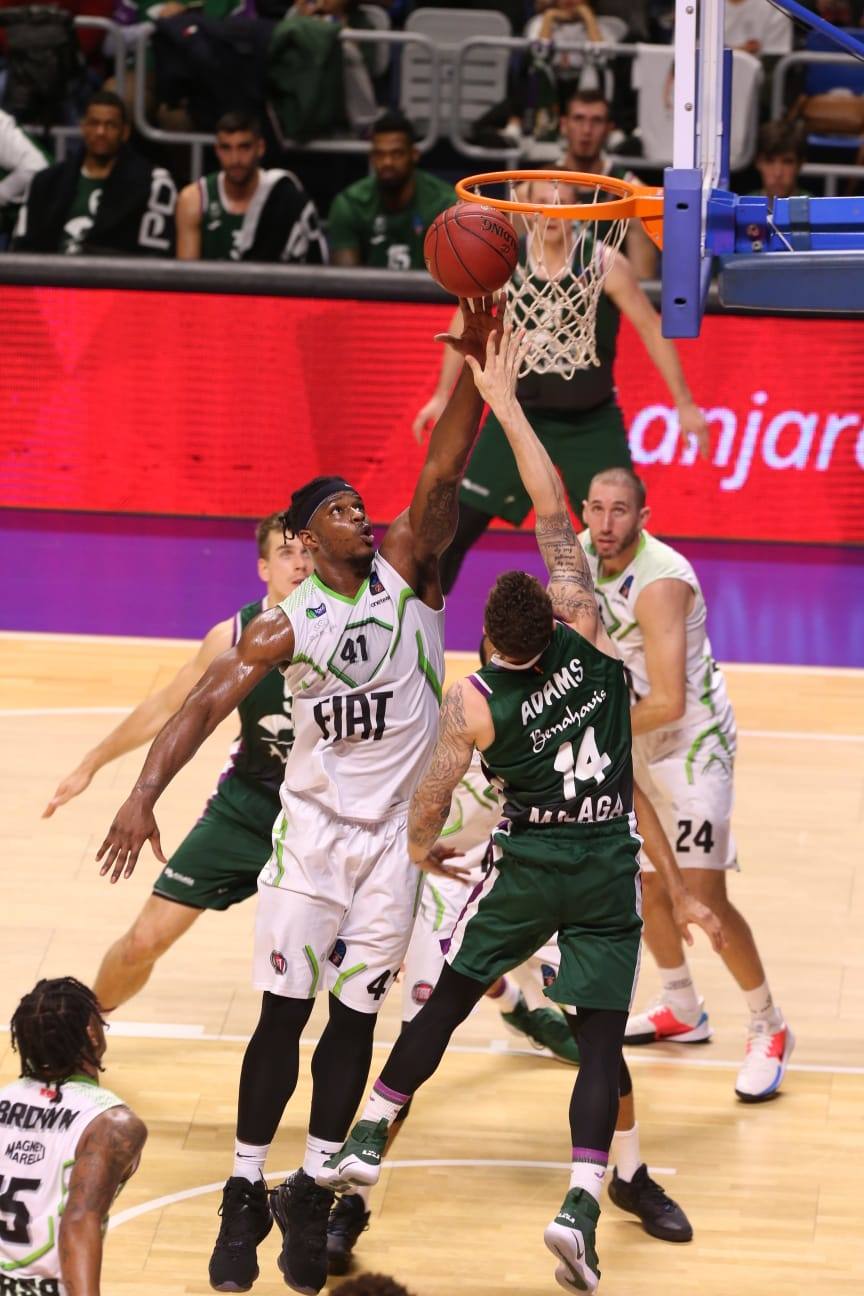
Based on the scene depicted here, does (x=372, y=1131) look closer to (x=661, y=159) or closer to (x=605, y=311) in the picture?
(x=605, y=311)

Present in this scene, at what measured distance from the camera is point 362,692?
6145 mm

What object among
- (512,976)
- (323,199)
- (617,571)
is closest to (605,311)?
(617,571)

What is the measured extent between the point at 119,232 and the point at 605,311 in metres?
4.71

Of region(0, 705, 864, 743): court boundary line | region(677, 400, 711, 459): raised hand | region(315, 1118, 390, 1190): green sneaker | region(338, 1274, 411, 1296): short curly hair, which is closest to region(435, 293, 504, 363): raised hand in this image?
region(315, 1118, 390, 1190): green sneaker

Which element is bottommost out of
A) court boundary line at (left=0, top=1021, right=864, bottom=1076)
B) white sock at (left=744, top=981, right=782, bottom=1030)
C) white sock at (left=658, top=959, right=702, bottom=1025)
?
court boundary line at (left=0, top=1021, right=864, bottom=1076)

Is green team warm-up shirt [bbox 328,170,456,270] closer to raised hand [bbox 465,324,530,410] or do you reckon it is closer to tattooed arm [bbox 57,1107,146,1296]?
raised hand [bbox 465,324,530,410]

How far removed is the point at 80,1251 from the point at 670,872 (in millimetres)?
2459

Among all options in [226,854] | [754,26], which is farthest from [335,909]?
[754,26]

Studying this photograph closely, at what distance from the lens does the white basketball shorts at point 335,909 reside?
20.1ft

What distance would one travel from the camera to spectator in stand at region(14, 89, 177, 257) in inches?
534

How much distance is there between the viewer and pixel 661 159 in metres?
14.2

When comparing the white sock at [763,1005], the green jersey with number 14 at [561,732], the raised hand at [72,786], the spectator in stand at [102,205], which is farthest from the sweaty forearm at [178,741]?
the spectator in stand at [102,205]

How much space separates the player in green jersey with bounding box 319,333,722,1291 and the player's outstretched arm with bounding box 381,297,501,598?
15.0 inches

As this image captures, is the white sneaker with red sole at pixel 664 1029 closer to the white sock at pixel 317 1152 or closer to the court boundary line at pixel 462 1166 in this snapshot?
the court boundary line at pixel 462 1166
